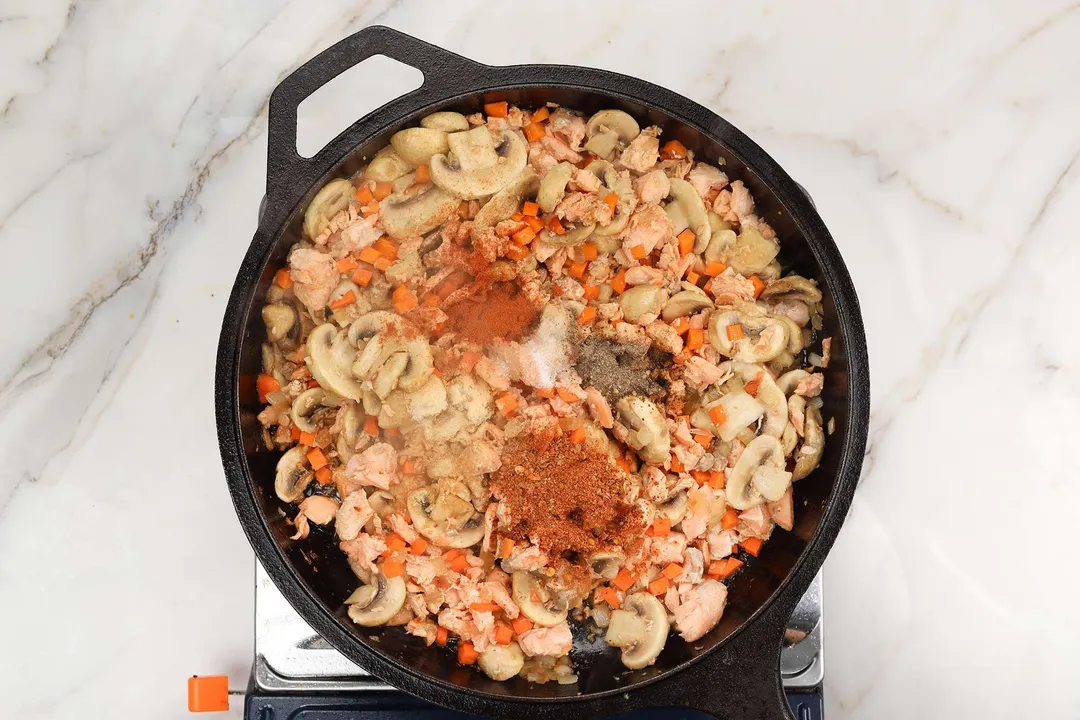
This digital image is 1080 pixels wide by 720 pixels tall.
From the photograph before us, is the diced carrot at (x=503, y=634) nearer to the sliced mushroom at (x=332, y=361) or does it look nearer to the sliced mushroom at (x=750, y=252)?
the sliced mushroom at (x=332, y=361)

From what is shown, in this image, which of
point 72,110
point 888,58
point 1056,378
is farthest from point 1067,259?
point 72,110

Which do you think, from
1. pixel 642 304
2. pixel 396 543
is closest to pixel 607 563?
pixel 396 543

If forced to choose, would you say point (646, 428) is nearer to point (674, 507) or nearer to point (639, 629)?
point (674, 507)

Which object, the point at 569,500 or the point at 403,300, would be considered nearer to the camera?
the point at 569,500

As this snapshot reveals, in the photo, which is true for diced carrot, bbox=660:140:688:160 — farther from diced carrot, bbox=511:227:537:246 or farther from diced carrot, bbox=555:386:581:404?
diced carrot, bbox=555:386:581:404

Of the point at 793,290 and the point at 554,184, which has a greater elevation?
the point at 554,184

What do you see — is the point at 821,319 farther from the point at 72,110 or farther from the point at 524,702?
the point at 72,110

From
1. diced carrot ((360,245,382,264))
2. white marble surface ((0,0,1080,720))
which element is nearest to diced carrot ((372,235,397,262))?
diced carrot ((360,245,382,264))
